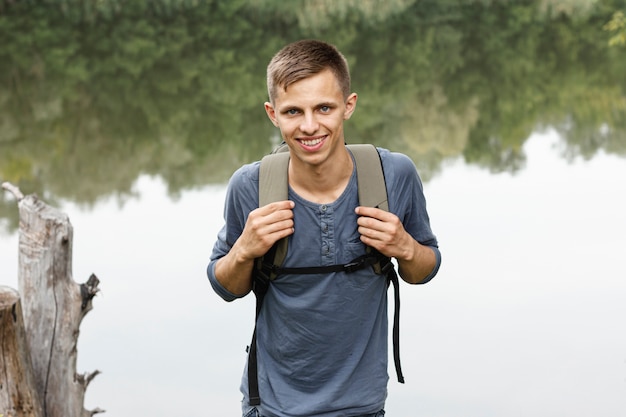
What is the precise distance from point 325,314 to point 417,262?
0.28 meters

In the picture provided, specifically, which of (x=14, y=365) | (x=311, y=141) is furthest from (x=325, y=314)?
(x=14, y=365)

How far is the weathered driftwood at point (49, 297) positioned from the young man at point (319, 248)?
1518 mm

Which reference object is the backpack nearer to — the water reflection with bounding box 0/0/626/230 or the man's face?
the man's face

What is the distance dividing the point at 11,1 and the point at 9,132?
58.8ft

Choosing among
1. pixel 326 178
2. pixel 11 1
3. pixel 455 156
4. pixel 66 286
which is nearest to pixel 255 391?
pixel 326 178

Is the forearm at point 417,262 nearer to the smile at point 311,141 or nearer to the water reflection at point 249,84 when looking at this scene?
the smile at point 311,141

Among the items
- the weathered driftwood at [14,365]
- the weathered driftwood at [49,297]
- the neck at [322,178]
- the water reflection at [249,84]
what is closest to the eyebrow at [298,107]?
the neck at [322,178]

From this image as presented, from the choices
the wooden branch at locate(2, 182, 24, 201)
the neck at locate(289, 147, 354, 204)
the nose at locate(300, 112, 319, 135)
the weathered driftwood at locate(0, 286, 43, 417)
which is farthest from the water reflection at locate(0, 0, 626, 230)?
the nose at locate(300, 112, 319, 135)

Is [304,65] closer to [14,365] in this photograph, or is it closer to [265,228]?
[265,228]

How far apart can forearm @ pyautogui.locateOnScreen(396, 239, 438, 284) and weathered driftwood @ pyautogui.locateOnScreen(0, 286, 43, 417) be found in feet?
5.24

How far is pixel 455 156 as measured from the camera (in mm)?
17359

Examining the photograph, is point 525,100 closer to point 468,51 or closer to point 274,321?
point 468,51

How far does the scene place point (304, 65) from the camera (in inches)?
95.4

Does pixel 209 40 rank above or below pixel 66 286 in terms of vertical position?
above
